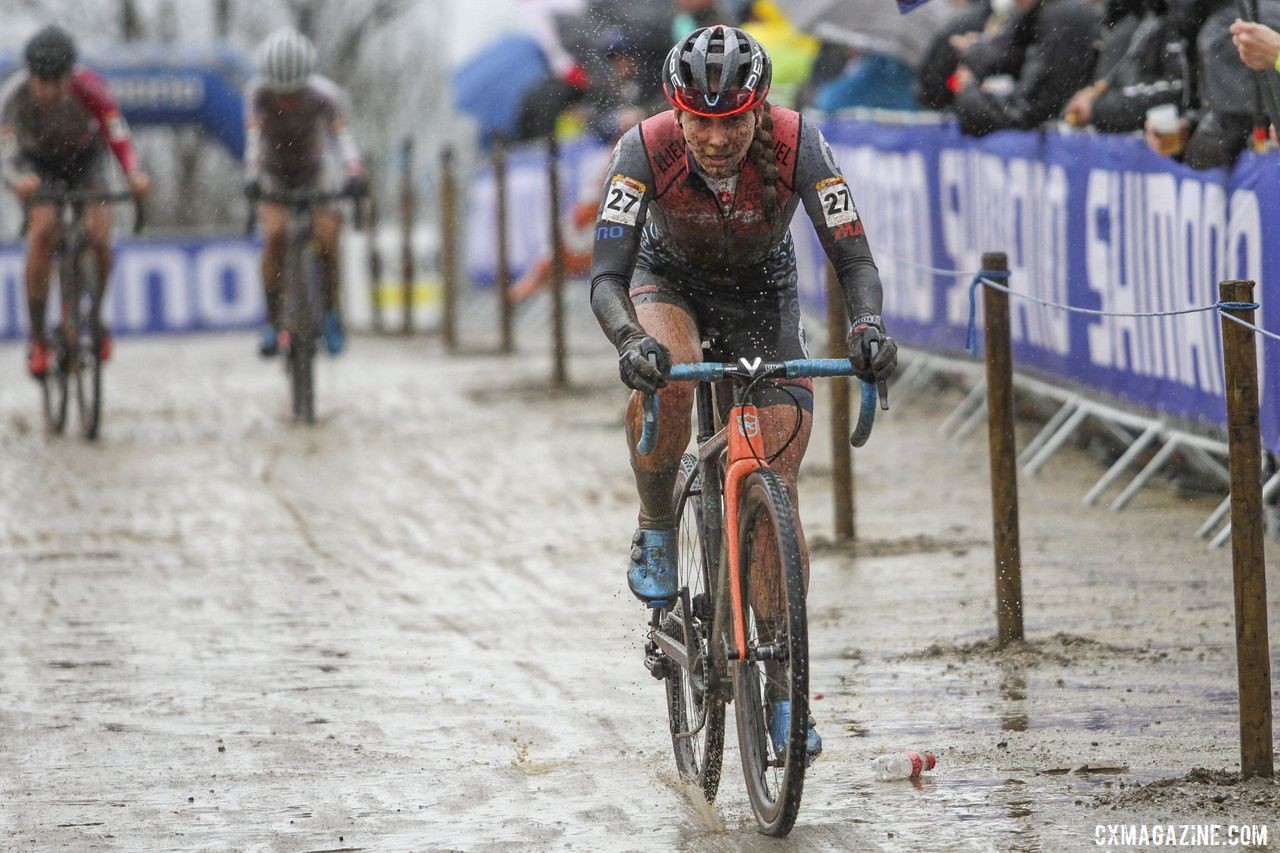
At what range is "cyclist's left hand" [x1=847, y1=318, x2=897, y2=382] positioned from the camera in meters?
5.42

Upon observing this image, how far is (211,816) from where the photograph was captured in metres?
5.85

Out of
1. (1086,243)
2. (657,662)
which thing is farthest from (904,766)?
(1086,243)

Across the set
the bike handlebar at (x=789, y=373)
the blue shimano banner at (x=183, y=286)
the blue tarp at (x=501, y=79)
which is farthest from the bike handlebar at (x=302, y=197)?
the blue shimano banner at (x=183, y=286)

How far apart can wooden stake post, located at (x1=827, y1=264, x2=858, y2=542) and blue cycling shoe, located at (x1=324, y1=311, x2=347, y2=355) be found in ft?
19.3

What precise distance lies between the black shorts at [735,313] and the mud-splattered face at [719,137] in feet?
1.36

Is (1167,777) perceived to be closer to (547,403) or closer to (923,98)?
(923,98)

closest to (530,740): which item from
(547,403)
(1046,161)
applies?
(1046,161)

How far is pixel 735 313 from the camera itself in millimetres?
6133

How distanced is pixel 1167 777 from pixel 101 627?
4.43 metres

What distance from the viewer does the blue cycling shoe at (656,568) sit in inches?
241

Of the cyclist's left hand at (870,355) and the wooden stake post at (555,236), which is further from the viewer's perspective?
the wooden stake post at (555,236)

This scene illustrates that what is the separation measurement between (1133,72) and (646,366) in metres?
6.11

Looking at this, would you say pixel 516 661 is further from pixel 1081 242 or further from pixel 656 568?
pixel 1081 242

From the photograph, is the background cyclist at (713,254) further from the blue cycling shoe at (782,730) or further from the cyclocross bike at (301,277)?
the cyclocross bike at (301,277)
